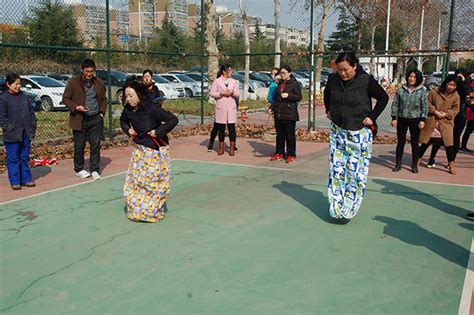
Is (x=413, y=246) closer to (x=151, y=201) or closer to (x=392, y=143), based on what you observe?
(x=151, y=201)

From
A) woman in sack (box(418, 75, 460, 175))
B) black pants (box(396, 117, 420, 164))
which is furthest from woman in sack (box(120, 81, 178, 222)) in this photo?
woman in sack (box(418, 75, 460, 175))

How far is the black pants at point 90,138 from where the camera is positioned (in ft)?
26.1

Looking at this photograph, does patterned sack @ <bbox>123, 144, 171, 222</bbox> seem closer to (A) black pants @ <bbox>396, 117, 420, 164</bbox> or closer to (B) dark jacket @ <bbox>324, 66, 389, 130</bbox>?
(B) dark jacket @ <bbox>324, 66, 389, 130</bbox>

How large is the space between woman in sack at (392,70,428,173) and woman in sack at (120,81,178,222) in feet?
13.7

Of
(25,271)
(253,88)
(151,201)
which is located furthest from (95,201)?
(253,88)

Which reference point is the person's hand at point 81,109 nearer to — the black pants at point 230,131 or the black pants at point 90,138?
the black pants at point 90,138

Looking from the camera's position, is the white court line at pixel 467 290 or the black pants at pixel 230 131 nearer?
the white court line at pixel 467 290

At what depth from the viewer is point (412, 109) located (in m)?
8.23

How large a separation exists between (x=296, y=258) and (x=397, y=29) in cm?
4512

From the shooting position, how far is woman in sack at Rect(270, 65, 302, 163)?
9195 mm

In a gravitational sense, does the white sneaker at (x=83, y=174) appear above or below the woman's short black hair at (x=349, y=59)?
below

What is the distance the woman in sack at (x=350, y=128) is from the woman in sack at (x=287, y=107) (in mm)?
3640

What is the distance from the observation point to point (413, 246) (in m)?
4.91

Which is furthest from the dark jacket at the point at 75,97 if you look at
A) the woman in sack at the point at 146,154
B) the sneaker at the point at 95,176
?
the woman in sack at the point at 146,154
